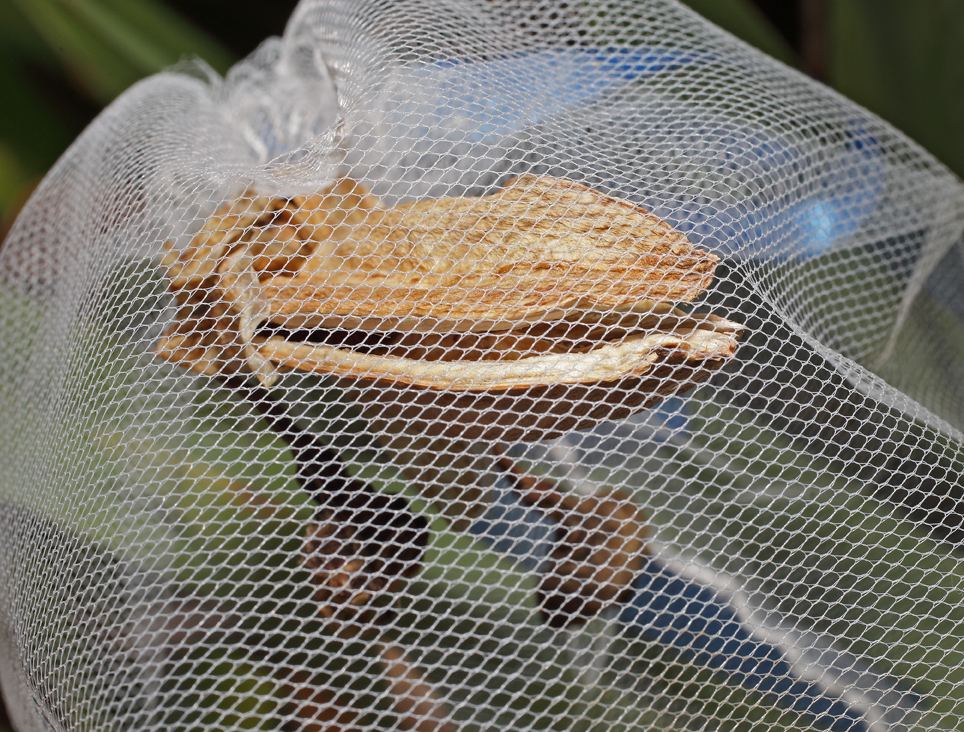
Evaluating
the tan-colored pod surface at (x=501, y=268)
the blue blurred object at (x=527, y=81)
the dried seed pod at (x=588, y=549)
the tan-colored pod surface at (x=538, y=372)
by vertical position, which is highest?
the blue blurred object at (x=527, y=81)

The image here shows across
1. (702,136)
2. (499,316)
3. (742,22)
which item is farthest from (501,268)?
(742,22)

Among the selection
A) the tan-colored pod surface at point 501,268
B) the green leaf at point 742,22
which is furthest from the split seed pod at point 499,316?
the green leaf at point 742,22

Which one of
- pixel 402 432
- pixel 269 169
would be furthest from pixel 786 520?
pixel 269 169

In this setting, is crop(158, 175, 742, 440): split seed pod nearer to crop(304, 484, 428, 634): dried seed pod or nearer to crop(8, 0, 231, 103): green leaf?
crop(304, 484, 428, 634): dried seed pod

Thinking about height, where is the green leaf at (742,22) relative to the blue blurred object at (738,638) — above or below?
above

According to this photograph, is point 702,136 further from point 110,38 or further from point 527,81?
point 110,38

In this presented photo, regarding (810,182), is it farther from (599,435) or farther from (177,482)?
(177,482)

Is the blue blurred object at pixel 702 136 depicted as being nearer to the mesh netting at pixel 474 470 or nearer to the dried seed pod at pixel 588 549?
the mesh netting at pixel 474 470
